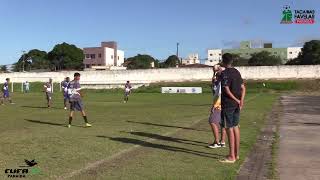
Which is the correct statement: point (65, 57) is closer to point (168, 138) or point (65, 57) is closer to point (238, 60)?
point (238, 60)

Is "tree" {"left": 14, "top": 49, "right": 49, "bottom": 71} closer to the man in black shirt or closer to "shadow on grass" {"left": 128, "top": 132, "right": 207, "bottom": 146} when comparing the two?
"shadow on grass" {"left": 128, "top": 132, "right": 207, "bottom": 146}

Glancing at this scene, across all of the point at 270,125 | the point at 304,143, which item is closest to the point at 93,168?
the point at 304,143

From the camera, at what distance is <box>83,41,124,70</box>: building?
151 metres

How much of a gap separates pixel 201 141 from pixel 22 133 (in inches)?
211

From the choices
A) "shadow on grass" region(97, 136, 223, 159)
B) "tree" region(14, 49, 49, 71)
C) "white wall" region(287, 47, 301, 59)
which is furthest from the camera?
"white wall" region(287, 47, 301, 59)

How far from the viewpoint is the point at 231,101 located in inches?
396

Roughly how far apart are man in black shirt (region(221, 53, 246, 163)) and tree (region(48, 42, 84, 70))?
133923 millimetres

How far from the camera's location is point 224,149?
38.7ft

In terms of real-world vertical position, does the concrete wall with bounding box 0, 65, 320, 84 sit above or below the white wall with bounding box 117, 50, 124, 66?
below

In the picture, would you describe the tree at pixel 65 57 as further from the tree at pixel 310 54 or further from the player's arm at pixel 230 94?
the player's arm at pixel 230 94

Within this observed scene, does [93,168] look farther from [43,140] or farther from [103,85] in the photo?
[103,85]

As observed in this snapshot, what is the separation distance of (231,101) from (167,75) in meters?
78.3

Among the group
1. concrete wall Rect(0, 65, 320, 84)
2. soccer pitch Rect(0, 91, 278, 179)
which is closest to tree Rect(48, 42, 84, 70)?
concrete wall Rect(0, 65, 320, 84)

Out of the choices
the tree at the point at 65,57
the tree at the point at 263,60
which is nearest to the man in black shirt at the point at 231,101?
the tree at the point at 65,57
